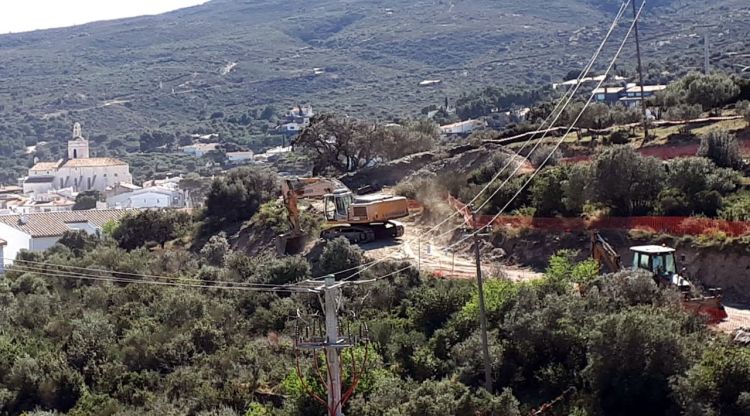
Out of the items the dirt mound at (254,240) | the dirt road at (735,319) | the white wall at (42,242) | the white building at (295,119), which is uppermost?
the dirt road at (735,319)

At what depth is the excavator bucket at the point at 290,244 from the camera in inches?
1547

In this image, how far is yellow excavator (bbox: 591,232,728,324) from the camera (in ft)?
81.5

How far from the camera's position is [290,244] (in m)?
39.4

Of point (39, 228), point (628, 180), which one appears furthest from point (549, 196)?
point (39, 228)

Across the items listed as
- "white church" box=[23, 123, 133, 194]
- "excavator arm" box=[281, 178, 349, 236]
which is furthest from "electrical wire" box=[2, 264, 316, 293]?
"white church" box=[23, 123, 133, 194]

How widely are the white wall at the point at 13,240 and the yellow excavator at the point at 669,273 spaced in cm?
3398

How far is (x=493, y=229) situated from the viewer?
3512 cm

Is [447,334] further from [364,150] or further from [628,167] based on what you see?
[364,150]

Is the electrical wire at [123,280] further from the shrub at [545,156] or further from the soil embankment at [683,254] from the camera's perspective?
the shrub at [545,156]

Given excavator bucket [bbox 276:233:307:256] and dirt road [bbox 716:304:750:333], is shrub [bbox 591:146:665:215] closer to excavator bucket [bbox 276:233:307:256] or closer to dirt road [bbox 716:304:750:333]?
dirt road [bbox 716:304:750:333]

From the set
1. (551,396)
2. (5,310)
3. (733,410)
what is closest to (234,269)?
(5,310)

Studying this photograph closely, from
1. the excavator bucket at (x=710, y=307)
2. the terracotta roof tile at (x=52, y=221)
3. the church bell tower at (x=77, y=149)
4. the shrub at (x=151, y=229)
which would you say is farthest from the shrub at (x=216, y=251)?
the church bell tower at (x=77, y=149)

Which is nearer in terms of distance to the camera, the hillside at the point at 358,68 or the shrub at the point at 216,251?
the shrub at the point at 216,251

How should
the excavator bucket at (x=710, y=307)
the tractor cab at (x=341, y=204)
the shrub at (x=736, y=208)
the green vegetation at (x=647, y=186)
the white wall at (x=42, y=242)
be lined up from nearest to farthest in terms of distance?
1. the excavator bucket at (x=710, y=307)
2. the shrub at (x=736, y=208)
3. the green vegetation at (x=647, y=186)
4. the tractor cab at (x=341, y=204)
5. the white wall at (x=42, y=242)
